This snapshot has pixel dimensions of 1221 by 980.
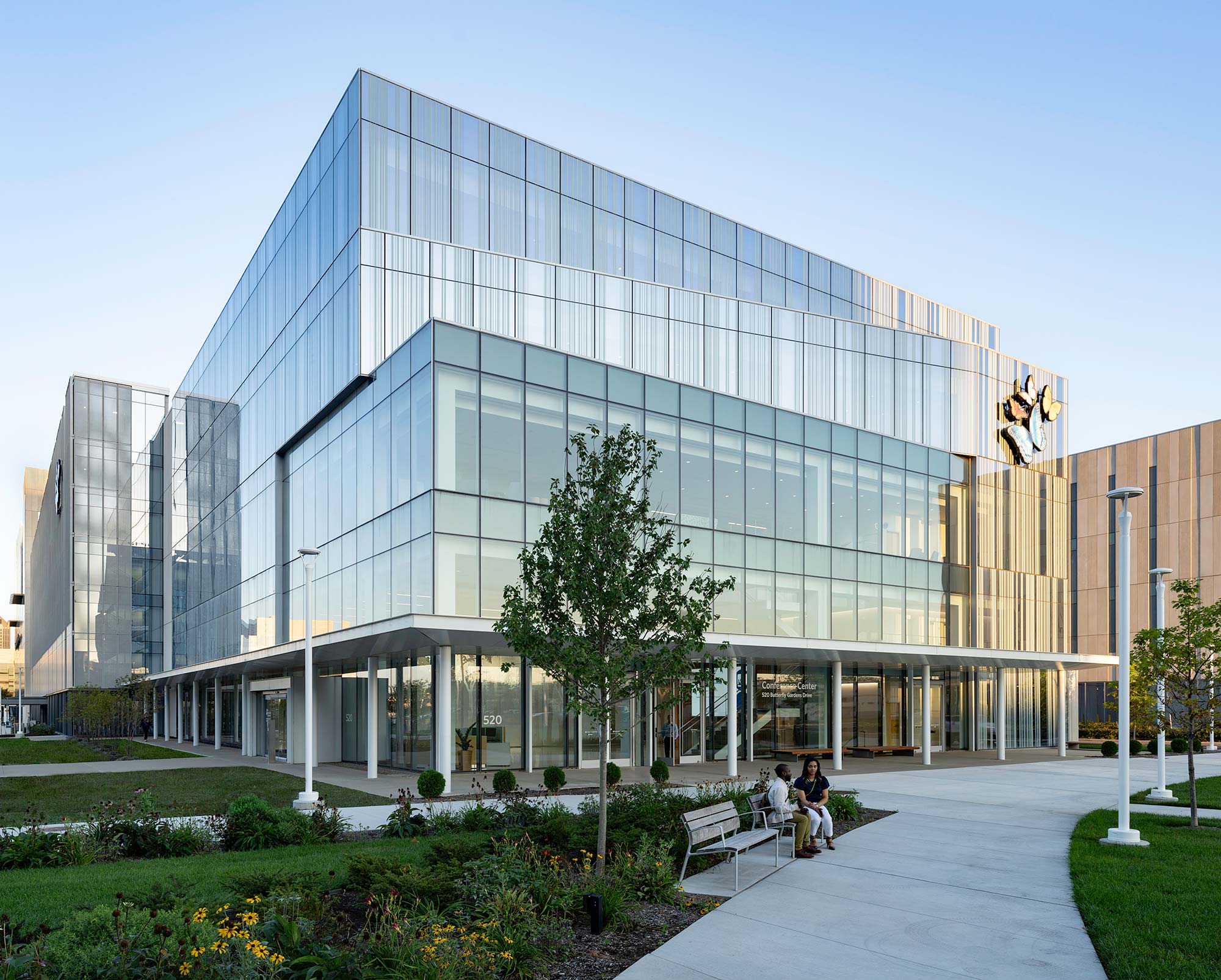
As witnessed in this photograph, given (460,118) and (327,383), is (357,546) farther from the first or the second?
(460,118)

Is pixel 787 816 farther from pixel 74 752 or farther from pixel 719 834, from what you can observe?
pixel 74 752

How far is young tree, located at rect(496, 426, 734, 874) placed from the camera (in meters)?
12.5

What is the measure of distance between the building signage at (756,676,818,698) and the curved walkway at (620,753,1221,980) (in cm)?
1693

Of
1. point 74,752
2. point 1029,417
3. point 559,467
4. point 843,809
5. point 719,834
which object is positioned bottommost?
point 74,752

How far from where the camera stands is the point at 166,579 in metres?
70.9

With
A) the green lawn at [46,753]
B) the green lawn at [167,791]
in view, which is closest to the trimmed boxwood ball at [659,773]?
the green lawn at [167,791]

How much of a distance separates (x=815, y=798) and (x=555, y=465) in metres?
14.3

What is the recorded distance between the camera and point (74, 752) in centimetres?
4631

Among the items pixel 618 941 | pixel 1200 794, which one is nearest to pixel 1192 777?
pixel 1200 794

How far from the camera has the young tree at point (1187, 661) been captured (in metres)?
17.9

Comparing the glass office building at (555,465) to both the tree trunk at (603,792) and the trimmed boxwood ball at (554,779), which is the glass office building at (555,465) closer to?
the trimmed boxwood ball at (554,779)

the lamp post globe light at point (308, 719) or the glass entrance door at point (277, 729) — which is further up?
the lamp post globe light at point (308, 719)

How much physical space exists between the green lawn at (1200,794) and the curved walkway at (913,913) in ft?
14.0

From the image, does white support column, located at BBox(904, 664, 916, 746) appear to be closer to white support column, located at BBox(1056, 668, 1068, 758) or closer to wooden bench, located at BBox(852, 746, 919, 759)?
wooden bench, located at BBox(852, 746, 919, 759)
